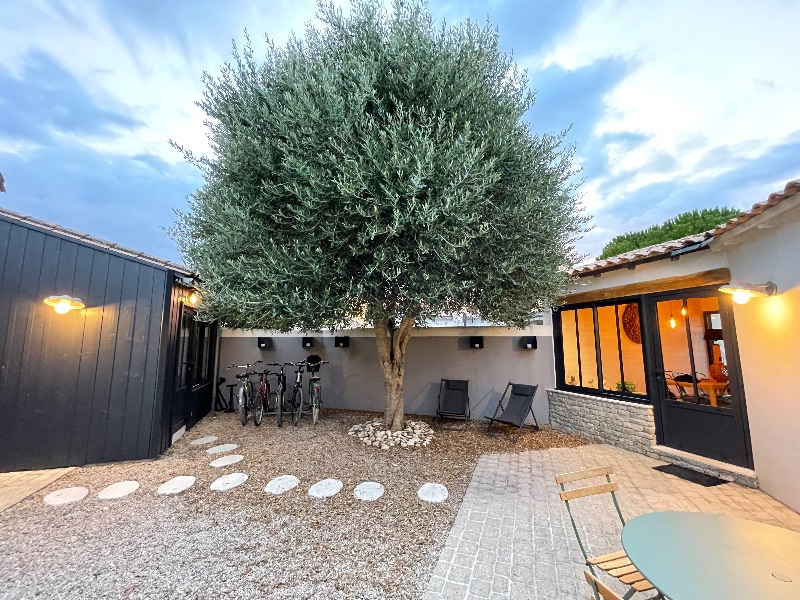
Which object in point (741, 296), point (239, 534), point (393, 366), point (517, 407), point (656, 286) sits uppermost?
point (656, 286)

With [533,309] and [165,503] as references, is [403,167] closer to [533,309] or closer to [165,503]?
[533,309]

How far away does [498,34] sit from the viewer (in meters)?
4.84

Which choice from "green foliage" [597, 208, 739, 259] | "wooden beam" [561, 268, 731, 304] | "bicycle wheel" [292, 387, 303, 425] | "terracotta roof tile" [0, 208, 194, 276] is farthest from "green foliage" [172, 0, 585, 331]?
"green foliage" [597, 208, 739, 259]

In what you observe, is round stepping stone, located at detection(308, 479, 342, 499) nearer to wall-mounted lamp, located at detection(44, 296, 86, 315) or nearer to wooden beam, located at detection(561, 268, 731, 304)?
wall-mounted lamp, located at detection(44, 296, 86, 315)

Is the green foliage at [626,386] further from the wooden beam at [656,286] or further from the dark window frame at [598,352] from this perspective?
the wooden beam at [656,286]

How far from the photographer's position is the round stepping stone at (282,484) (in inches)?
157

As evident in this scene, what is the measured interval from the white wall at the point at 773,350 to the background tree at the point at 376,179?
2.15 meters

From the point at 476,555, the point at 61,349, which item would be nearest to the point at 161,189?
the point at 61,349

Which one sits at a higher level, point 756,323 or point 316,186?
point 316,186

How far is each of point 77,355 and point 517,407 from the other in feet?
23.8

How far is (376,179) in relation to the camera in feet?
12.6

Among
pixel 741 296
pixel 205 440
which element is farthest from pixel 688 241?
pixel 205 440

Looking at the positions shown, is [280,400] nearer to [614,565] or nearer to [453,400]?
[453,400]

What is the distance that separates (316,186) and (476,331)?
4957mm
